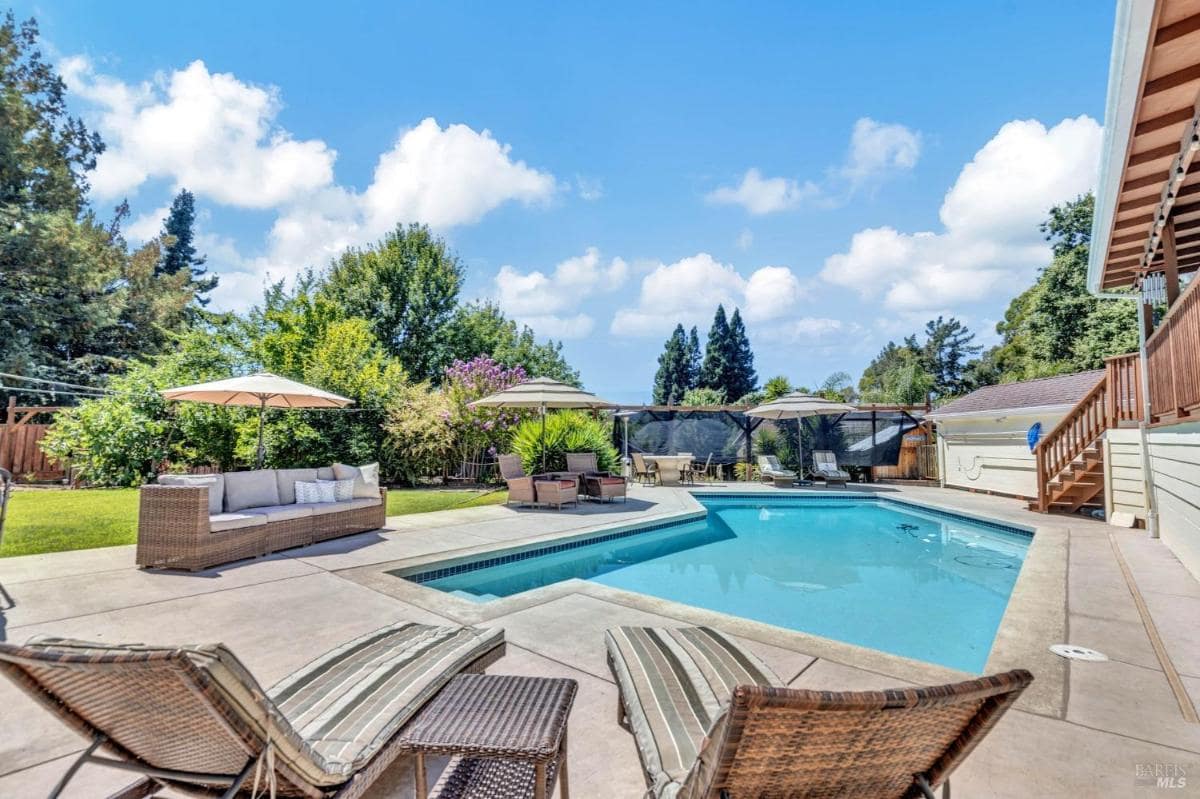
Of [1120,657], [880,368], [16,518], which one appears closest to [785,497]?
[1120,657]

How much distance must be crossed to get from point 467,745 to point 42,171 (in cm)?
2320

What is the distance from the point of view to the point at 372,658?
218cm

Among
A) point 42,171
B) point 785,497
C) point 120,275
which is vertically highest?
point 42,171

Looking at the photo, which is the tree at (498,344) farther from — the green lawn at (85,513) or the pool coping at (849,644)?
the pool coping at (849,644)

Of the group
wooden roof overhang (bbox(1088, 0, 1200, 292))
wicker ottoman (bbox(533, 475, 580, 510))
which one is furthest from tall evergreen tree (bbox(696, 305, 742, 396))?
wooden roof overhang (bbox(1088, 0, 1200, 292))

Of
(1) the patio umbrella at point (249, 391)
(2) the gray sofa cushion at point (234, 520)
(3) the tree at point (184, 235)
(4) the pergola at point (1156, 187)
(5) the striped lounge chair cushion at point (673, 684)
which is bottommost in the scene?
(5) the striped lounge chair cushion at point (673, 684)

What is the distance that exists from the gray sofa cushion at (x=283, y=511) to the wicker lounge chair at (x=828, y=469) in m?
11.9

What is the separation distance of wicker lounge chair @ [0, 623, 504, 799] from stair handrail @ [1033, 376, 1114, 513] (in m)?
10.6

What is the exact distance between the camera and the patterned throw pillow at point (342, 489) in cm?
658

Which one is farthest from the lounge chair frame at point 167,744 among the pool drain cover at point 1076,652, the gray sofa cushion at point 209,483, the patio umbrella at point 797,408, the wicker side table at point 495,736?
the patio umbrella at point 797,408

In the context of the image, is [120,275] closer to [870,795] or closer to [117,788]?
[117,788]

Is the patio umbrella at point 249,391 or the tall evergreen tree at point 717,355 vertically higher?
the tall evergreen tree at point 717,355

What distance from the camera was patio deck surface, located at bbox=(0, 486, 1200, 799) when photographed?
6.61 ft

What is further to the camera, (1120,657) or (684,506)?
(684,506)
